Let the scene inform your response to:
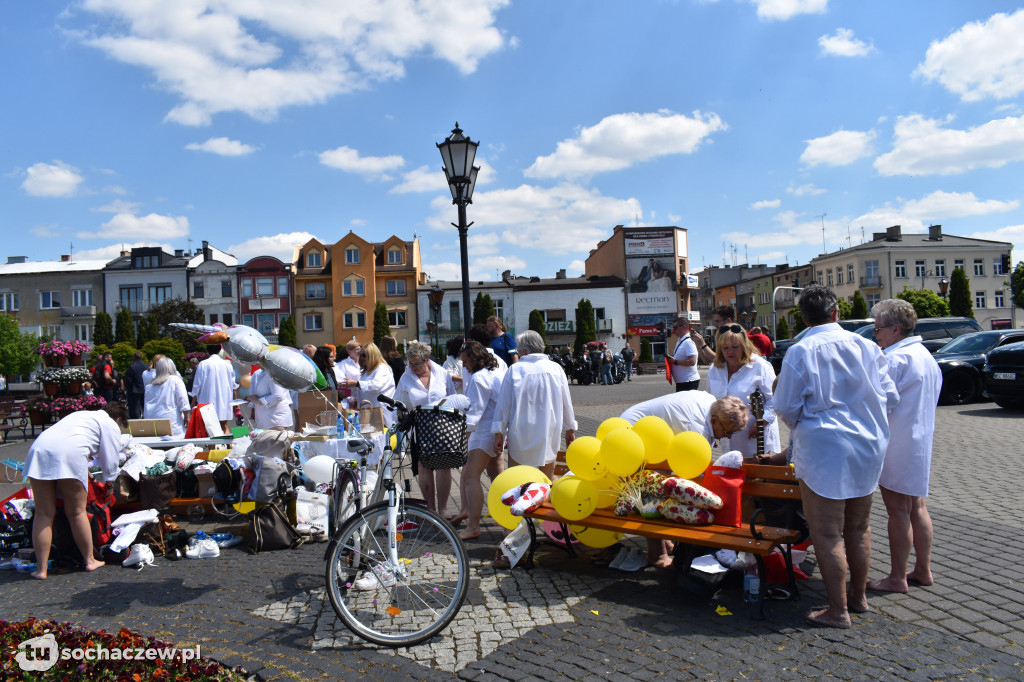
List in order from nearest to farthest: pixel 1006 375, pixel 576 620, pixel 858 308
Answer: pixel 576 620 < pixel 1006 375 < pixel 858 308

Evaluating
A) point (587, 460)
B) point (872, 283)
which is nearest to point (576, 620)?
point (587, 460)

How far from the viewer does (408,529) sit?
3.96 m

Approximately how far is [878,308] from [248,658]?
4.55m

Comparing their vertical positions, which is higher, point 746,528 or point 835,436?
point 835,436

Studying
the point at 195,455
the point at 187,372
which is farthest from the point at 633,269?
the point at 195,455

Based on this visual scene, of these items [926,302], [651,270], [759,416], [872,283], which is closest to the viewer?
Answer: [759,416]

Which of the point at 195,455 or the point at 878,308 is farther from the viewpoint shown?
the point at 195,455

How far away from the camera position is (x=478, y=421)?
6160 millimetres

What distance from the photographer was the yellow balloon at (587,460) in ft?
15.8

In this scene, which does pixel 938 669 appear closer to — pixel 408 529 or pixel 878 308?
pixel 878 308

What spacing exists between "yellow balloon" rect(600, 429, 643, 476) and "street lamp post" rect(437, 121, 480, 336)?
15.2 feet

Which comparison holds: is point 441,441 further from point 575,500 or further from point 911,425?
point 911,425

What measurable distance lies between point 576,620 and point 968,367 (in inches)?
573

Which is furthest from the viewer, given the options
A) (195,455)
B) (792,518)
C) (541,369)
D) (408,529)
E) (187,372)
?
(187,372)
